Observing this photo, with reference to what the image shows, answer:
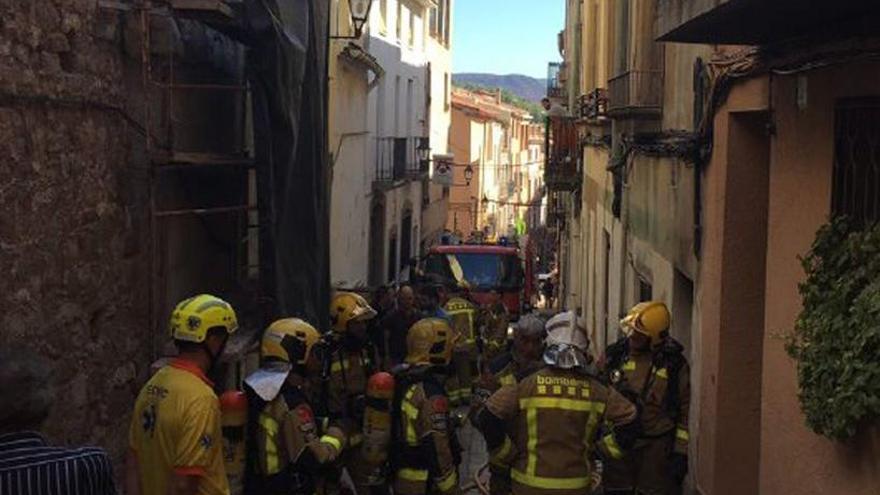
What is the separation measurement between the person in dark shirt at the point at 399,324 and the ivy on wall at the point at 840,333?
537 cm

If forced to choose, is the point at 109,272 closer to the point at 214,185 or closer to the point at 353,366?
the point at 353,366

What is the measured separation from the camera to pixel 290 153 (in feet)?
31.2

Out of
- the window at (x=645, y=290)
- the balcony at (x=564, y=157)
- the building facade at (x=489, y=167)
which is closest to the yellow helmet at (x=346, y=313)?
the window at (x=645, y=290)

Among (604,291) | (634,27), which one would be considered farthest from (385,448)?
(604,291)

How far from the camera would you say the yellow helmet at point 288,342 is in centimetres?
607

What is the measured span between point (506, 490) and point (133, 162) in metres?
3.28

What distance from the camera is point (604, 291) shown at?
55.7 feet

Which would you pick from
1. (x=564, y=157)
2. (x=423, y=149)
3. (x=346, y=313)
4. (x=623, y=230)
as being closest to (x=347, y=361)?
(x=346, y=313)

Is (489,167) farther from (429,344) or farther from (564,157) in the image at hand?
(429,344)

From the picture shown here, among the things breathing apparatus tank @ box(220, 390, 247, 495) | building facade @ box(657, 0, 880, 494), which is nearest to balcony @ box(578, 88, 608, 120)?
building facade @ box(657, 0, 880, 494)

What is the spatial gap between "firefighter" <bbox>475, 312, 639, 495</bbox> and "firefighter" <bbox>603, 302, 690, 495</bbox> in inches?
42.8

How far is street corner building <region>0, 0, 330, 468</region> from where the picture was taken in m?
6.05

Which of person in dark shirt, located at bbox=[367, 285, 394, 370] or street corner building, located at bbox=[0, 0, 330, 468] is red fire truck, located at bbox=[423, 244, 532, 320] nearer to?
person in dark shirt, located at bbox=[367, 285, 394, 370]

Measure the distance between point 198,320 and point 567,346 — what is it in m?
1.93
